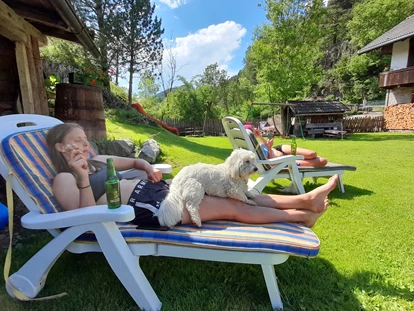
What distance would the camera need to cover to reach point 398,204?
3473 millimetres

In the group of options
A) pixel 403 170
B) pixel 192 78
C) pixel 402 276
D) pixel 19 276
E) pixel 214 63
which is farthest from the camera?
pixel 214 63

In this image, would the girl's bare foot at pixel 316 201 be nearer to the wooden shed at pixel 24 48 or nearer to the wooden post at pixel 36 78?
the wooden shed at pixel 24 48

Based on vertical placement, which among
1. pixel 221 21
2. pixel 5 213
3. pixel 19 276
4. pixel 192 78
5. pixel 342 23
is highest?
pixel 342 23

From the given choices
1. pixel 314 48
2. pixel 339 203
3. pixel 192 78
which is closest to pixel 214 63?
pixel 192 78

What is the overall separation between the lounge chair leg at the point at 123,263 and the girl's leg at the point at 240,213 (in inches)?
21.2

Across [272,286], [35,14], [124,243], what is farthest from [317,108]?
[124,243]

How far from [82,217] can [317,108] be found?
1755cm

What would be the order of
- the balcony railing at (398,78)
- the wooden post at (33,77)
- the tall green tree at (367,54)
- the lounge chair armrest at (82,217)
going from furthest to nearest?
the tall green tree at (367,54) < the balcony railing at (398,78) < the wooden post at (33,77) < the lounge chair armrest at (82,217)

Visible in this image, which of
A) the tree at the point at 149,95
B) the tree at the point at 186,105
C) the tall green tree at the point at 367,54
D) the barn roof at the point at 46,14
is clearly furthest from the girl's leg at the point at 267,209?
the tall green tree at the point at 367,54

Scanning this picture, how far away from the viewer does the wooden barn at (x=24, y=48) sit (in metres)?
3.47

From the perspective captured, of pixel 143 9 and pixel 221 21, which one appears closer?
pixel 143 9

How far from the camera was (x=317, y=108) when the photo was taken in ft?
54.2

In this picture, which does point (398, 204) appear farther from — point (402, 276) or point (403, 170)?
point (403, 170)

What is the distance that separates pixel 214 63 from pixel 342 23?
23.1 metres
